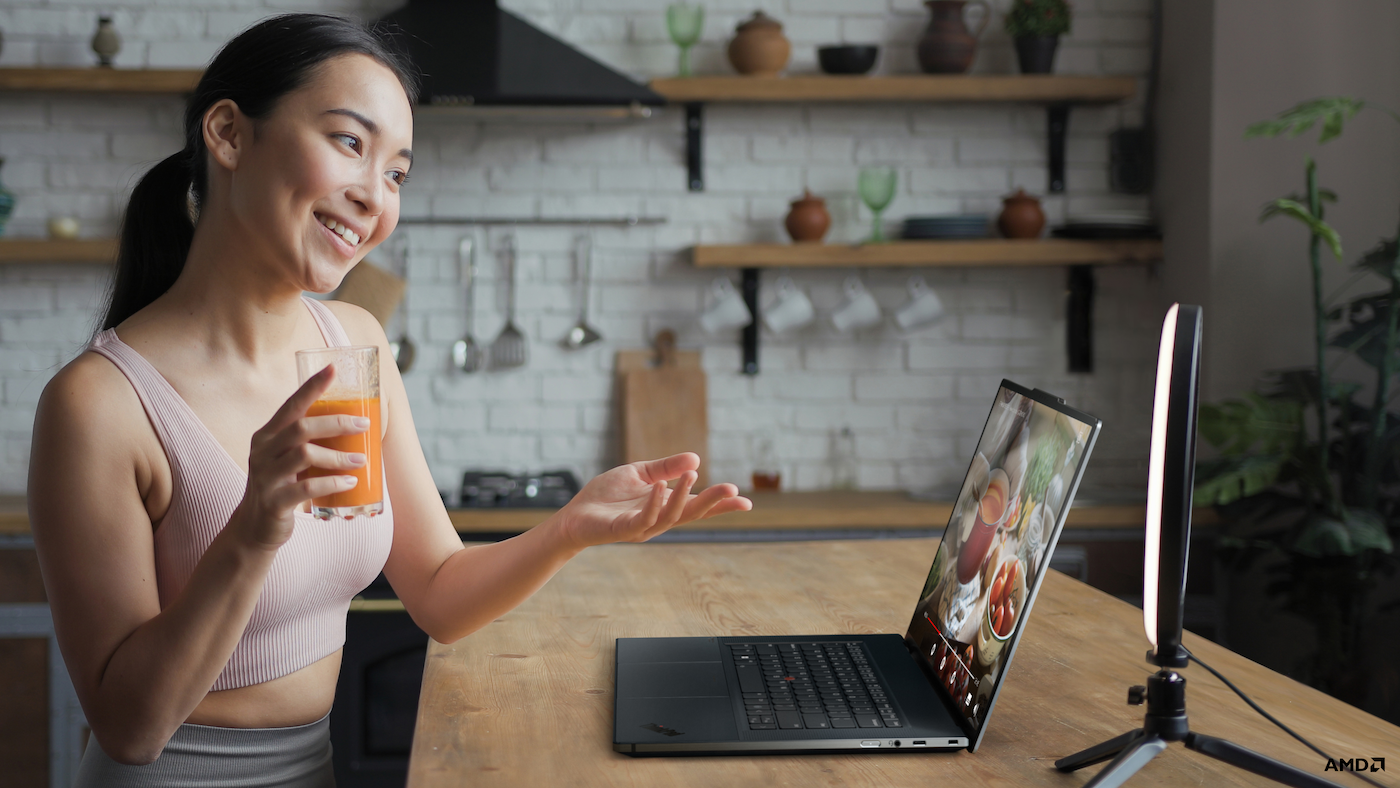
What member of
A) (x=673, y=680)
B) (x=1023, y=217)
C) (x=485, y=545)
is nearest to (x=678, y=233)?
(x=1023, y=217)

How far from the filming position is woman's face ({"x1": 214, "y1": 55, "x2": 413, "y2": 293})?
3.44 ft

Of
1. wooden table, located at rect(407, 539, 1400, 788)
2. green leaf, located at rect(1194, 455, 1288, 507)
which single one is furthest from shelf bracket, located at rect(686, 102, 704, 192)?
wooden table, located at rect(407, 539, 1400, 788)

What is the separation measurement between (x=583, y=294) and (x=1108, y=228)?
5.22 ft

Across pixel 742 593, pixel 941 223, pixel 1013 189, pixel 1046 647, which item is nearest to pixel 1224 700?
pixel 1046 647

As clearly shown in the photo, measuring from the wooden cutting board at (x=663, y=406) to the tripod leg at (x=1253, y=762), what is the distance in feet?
8.11

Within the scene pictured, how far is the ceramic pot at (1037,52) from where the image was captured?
10.3 feet

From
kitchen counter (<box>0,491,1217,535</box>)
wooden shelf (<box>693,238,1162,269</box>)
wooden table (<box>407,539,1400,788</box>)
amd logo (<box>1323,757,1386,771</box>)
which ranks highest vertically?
wooden shelf (<box>693,238,1162,269</box>)

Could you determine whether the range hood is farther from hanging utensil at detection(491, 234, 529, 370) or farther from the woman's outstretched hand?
the woman's outstretched hand

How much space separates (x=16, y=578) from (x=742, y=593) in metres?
2.17

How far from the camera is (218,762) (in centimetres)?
112

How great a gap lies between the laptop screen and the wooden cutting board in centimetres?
214

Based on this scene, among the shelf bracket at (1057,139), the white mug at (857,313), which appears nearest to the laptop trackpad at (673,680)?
the white mug at (857,313)

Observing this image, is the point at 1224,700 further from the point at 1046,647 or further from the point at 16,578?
the point at 16,578

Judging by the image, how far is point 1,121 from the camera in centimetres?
317
